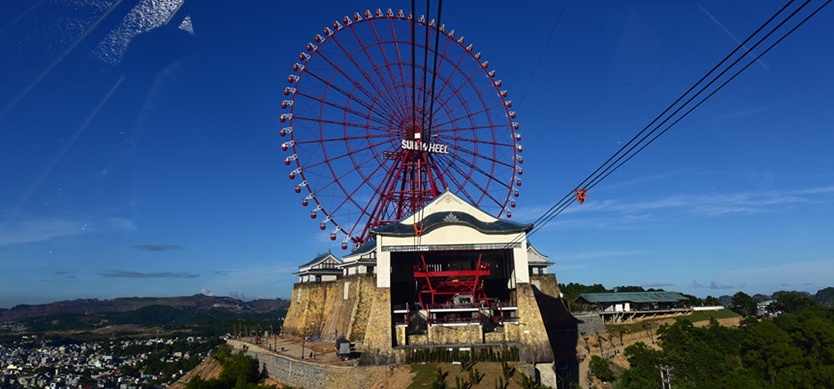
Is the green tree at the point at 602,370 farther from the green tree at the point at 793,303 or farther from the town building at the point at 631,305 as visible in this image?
the green tree at the point at 793,303

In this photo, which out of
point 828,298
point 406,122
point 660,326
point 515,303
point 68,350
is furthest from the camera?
point 828,298

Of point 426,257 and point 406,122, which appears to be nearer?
point 426,257

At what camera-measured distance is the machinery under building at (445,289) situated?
35.8m

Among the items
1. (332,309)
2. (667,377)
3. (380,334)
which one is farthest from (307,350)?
(667,377)

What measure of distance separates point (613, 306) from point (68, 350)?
150 metres

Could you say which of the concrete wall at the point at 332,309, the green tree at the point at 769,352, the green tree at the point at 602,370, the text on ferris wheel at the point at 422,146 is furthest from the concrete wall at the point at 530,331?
the green tree at the point at 769,352

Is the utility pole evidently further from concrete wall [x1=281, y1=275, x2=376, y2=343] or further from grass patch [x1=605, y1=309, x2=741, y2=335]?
concrete wall [x1=281, y1=275, x2=376, y2=343]

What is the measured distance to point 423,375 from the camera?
31469 mm

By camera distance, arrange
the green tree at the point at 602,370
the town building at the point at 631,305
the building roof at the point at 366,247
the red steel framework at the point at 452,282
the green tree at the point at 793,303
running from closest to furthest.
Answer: the red steel framework at the point at 452,282, the green tree at the point at 602,370, the building roof at the point at 366,247, the town building at the point at 631,305, the green tree at the point at 793,303

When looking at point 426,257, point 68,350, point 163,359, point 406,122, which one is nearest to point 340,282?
point 426,257

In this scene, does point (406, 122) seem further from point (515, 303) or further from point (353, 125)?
point (515, 303)

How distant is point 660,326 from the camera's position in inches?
2201

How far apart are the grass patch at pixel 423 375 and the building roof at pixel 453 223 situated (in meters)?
9.99

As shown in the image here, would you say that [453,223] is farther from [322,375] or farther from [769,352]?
[769,352]
